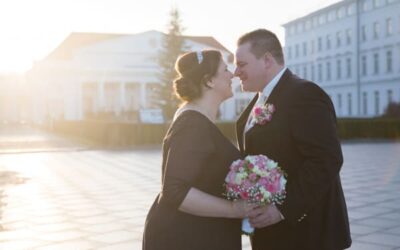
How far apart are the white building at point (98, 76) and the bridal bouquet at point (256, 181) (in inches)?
2750

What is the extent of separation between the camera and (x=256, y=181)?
9.50 ft

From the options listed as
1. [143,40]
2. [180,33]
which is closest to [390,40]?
[180,33]

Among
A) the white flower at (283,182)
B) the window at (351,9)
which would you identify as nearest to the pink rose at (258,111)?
the white flower at (283,182)

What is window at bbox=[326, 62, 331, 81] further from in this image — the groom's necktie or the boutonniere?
the boutonniere

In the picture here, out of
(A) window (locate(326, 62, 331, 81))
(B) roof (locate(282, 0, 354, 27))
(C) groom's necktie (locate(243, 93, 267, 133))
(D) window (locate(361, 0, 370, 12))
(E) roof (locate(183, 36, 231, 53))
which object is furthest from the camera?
(E) roof (locate(183, 36, 231, 53))

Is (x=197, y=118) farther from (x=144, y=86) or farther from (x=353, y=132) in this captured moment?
(x=144, y=86)

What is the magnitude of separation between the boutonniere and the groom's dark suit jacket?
2 centimetres

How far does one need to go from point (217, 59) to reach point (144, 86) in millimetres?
74788

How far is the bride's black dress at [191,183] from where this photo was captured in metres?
2.89

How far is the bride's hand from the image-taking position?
2939 millimetres

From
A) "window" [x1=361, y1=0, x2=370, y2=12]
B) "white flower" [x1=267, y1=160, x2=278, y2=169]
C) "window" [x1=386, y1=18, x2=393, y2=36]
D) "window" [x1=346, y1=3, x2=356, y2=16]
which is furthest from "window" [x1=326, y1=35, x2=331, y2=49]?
"white flower" [x1=267, y1=160, x2=278, y2=169]

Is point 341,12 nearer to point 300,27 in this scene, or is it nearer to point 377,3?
point 377,3

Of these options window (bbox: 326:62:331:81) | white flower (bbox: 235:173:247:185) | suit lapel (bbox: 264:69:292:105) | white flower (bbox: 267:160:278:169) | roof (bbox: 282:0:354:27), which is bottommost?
white flower (bbox: 235:173:247:185)

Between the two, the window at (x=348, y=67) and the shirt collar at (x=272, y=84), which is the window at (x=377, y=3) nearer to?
the window at (x=348, y=67)
